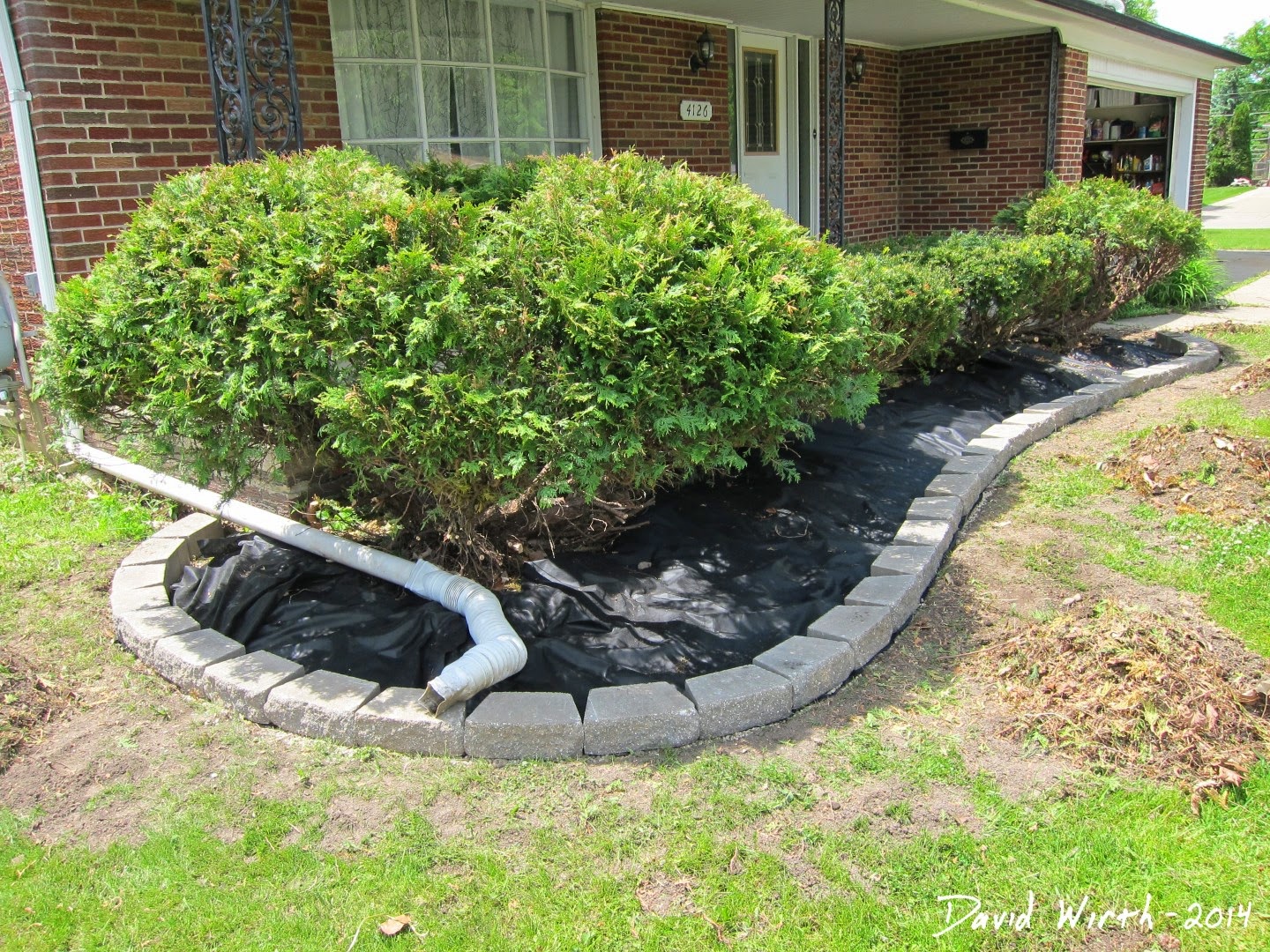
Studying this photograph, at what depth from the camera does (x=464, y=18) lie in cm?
676

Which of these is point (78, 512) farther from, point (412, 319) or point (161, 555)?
point (412, 319)

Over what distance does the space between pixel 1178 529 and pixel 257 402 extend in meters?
4.01

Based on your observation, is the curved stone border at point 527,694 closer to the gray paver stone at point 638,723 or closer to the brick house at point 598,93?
the gray paver stone at point 638,723

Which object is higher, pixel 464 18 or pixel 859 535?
pixel 464 18

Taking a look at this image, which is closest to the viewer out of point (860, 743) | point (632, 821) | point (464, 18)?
point (632, 821)

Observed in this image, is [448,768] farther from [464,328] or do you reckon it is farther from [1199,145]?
[1199,145]

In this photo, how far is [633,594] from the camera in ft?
12.9

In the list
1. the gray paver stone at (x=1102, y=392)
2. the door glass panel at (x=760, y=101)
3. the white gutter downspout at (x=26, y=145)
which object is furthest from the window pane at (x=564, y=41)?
the gray paver stone at (x=1102, y=392)

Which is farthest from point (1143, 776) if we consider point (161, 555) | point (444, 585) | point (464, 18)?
point (464, 18)

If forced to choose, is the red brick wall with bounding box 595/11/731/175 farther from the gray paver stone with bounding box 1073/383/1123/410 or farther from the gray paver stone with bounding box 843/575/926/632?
the gray paver stone with bounding box 843/575/926/632

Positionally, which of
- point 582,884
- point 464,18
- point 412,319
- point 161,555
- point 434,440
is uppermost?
point 464,18

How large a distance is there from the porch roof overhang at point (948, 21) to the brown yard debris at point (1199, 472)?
448 centimetres

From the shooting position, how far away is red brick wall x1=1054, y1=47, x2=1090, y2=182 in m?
11.1

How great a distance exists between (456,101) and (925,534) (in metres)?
4.51
